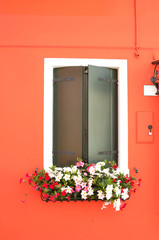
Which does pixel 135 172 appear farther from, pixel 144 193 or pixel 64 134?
pixel 64 134

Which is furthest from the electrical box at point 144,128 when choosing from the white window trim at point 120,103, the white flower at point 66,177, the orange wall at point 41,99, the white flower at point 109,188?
the white flower at point 66,177

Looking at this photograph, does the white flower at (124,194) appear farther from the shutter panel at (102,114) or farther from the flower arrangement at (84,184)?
A: the shutter panel at (102,114)

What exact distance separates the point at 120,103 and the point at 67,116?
780 millimetres

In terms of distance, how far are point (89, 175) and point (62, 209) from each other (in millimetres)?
651

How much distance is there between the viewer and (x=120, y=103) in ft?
11.9

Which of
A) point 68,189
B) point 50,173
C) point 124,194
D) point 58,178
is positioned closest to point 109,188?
point 124,194

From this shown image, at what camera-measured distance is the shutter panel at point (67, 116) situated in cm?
359

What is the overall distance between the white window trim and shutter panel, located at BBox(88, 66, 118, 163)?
0.11 metres

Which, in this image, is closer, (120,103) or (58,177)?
(58,177)

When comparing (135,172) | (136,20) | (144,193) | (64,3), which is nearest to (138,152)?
(135,172)

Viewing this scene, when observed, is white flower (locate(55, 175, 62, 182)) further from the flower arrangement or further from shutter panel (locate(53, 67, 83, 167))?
shutter panel (locate(53, 67, 83, 167))

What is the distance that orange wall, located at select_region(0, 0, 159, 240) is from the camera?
3514 millimetres

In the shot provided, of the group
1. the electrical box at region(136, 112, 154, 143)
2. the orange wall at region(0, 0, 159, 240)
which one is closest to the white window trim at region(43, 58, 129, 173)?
the orange wall at region(0, 0, 159, 240)

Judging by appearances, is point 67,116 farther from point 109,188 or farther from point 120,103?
point 109,188
